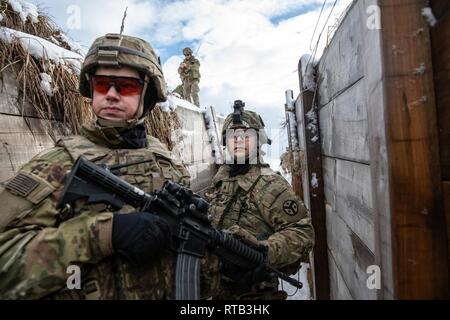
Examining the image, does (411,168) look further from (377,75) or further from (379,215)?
(377,75)

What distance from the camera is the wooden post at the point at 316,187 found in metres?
2.85

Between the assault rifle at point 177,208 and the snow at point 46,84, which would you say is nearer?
the assault rifle at point 177,208

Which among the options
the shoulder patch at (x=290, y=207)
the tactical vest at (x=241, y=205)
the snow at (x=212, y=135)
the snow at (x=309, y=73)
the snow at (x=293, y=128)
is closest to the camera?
the shoulder patch at (x=290, y=207)

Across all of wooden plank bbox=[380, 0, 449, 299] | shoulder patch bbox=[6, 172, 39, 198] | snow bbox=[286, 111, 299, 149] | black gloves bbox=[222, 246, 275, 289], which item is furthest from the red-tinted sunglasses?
snow bbox=[286, 111, 299, 149]

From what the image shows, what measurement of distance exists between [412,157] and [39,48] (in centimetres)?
253

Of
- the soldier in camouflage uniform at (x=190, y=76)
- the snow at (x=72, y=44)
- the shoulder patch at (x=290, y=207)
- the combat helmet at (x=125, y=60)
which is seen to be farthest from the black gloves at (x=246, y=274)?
the soldier in camouflage uniform at (x=190, y=76)

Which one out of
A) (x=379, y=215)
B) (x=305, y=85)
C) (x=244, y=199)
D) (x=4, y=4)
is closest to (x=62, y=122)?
(x=4, y=4)

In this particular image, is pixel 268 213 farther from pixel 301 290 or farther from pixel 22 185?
pixel 301 290

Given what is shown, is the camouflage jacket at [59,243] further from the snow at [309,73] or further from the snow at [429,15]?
the snow at [309,73]

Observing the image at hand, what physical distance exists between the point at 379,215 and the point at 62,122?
2.39 meters

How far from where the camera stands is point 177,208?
154 cm

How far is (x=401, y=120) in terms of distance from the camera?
101 centimetres

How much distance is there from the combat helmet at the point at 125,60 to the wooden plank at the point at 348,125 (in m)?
1.16

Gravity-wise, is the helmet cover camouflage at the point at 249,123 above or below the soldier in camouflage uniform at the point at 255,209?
above
